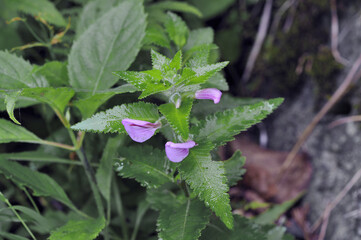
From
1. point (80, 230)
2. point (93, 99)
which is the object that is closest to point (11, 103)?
point (93, 99)

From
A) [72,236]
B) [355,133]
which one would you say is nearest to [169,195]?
[72,236]

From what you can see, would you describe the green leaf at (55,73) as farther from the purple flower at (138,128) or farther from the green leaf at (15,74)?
the purple flower at (138,128)

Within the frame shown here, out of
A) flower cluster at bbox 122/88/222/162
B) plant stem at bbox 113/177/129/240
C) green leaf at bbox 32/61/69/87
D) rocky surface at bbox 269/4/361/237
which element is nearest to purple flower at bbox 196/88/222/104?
flower cluster at bbox 122/88/222/162

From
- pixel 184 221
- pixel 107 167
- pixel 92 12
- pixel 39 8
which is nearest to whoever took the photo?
pixel 184 221

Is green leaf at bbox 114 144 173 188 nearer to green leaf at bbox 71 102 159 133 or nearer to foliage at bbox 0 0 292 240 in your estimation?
foliage at bbox 0 0 292 240

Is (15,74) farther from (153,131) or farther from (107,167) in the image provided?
(153,131)

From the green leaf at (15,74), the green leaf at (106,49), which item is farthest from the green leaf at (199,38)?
the green leaf at (15,74)
